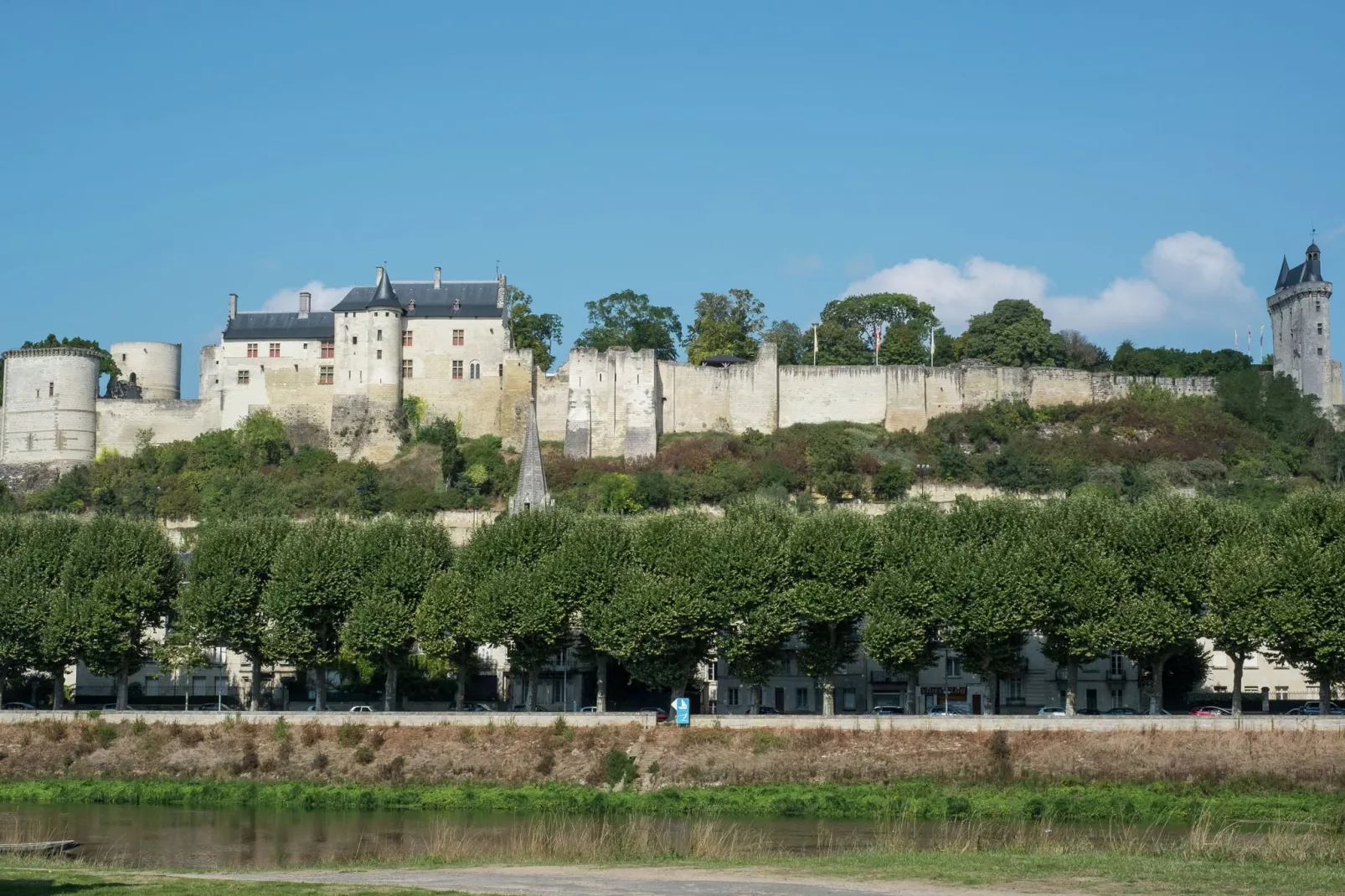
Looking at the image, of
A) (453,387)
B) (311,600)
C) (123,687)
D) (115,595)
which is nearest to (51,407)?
(453,387)

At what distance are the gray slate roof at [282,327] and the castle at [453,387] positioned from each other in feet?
0.48

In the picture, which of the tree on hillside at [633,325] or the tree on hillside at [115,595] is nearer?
the tree on hillside at [115,595]

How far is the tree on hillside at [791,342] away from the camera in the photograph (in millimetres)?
102188

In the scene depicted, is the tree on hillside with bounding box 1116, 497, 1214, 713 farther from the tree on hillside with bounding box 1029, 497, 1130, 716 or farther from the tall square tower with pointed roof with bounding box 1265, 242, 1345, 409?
the tall square tower with pointed roof with bounding box 1265, 242, 1345, 409

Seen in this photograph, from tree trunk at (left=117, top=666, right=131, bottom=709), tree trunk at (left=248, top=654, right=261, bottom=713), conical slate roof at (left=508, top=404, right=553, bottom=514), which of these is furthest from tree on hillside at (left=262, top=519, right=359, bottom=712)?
conical slate roof at (left=508, top=404, right=553, bottom=514)

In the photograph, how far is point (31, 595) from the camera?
4641cm

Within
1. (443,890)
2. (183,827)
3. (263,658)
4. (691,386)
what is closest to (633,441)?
(691,386)

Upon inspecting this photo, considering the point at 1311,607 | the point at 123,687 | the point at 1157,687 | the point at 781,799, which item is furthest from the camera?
the point at 123,687

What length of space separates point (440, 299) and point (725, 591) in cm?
4506

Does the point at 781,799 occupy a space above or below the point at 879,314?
below

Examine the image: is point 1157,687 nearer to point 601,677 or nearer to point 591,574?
point 601,677

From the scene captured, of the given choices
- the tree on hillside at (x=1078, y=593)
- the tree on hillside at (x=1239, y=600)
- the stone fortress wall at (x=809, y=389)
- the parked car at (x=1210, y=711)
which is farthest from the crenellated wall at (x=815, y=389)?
the tree on hillside at (x=1239, y=600)

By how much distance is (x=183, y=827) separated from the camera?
35281mm

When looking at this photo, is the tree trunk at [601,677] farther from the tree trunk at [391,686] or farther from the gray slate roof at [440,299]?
the gray slate roof at [440,299]
